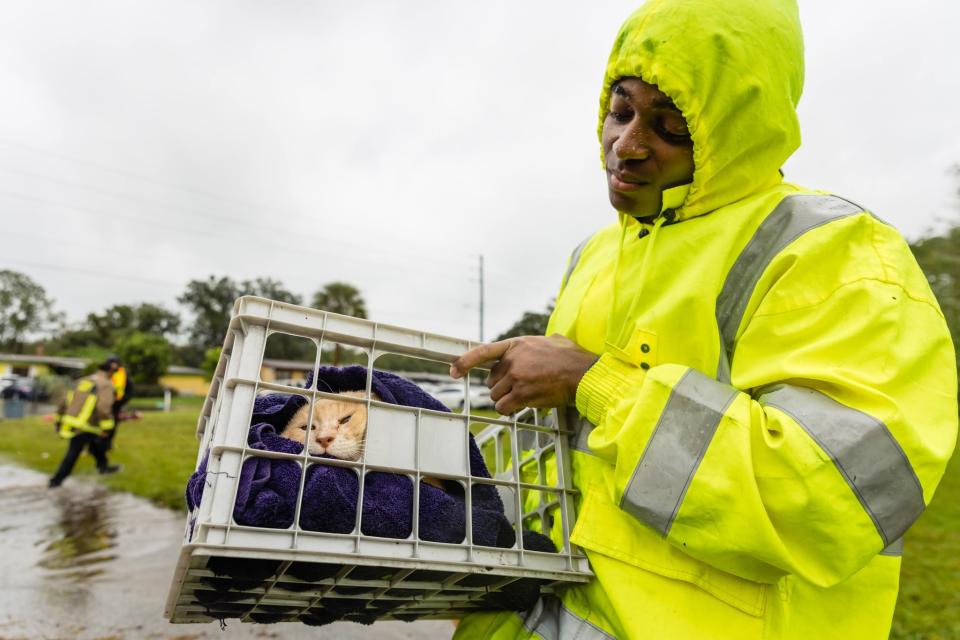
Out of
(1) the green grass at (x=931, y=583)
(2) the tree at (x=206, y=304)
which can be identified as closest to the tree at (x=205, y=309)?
(2) the tree at (x=206, y=304)

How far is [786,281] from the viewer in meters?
1.02

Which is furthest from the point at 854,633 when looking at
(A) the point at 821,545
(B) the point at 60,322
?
(B) the point at 60,322

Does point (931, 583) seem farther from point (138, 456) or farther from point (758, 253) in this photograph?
point (138, 456)

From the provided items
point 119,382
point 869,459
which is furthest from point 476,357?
point 119,382

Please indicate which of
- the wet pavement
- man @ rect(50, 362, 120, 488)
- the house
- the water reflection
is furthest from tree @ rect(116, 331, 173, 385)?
the water reflection

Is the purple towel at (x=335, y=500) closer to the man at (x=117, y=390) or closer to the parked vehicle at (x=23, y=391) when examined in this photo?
the man at (x=117, y=390)

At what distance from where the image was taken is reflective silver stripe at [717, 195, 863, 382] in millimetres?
1086

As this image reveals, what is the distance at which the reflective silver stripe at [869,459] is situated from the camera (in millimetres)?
854

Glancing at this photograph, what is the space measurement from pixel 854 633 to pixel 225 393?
1.23 meters

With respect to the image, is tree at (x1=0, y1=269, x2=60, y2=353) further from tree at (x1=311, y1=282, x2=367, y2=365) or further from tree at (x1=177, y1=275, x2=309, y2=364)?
tree at (x1=311, y1=282, x2=367, y2=365)

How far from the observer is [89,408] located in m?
8.79

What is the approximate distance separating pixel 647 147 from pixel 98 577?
5.03 m

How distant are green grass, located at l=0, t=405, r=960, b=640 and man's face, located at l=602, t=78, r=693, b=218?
→ 12.3ft

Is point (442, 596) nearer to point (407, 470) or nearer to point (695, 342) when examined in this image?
point (407, 470)
